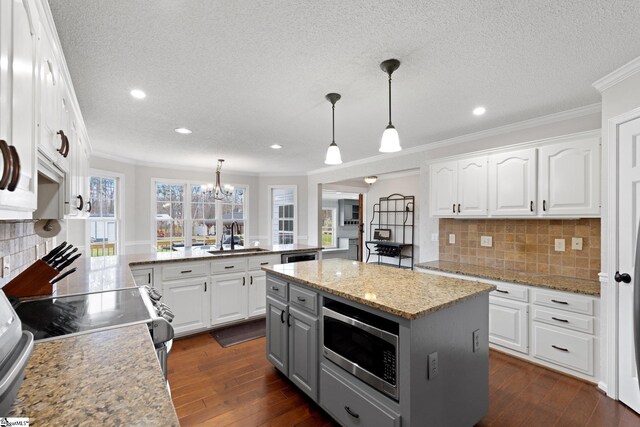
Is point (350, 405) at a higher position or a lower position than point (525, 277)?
lower

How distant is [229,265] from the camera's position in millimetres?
3539

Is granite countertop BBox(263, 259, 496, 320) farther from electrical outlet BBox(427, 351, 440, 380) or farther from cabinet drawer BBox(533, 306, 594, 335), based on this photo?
cabinet drawer BBox(533, 306, 594, 335)

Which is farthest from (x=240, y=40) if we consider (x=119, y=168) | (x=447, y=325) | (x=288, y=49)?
(x=119, y=168)

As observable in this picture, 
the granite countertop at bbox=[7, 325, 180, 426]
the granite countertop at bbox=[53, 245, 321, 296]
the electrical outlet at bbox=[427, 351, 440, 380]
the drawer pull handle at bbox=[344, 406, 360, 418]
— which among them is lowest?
the drawer pull handle at bbox=[344, 406, 360, 418]

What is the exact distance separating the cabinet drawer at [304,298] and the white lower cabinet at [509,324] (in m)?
1.94

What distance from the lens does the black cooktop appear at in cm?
125

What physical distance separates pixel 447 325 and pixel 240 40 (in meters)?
2.00

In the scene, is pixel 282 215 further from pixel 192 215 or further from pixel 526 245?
pixel 526 245

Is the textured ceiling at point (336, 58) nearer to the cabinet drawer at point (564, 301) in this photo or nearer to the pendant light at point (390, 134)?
the pendant light at point (390, 134)

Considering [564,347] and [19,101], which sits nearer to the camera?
[19,101]

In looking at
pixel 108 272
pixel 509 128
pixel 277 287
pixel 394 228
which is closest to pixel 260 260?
pixel 277 287

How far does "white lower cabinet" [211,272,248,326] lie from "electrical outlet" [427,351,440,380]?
2.62 meters

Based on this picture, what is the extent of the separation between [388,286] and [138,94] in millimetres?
2481

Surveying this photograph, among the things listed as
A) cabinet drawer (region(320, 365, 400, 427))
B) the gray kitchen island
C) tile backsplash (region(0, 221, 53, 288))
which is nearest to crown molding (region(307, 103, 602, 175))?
the gray kitchen island
